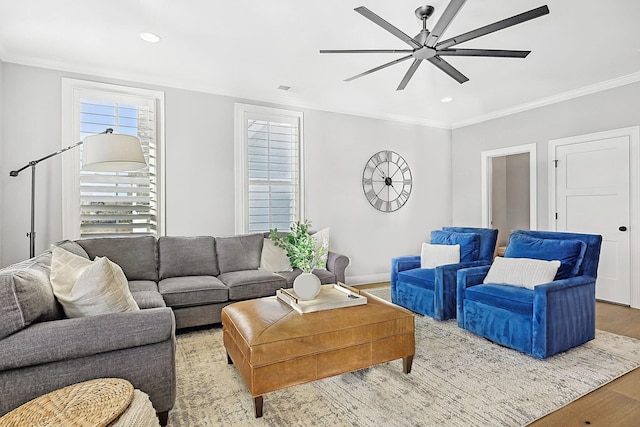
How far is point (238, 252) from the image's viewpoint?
4.11 m

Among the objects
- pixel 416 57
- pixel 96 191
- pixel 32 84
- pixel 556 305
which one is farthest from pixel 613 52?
pixel 32 84

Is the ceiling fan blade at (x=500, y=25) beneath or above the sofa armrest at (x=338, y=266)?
above

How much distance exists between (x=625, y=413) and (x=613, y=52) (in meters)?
3.28

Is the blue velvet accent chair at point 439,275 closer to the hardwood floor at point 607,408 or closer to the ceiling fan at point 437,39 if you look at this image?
the hardwood floor at point 607,408

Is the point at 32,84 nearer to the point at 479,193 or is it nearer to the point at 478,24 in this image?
the point at 478,24

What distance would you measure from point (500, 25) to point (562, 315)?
2203 millimetres

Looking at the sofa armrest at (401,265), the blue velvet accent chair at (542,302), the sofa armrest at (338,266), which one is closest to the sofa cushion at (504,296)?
the blue velvet accent chair at (542,302)

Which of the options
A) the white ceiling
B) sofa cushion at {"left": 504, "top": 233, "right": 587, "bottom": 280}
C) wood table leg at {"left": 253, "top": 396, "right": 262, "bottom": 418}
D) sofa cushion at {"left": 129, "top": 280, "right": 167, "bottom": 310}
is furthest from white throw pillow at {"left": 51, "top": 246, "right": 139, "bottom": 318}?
sofa cushion at {"left": 504, "top": 233, "right": 587, "bottom": 280}

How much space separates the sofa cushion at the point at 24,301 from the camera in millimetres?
1542

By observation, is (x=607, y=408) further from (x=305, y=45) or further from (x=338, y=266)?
(x=305, y=45)

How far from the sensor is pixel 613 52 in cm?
348

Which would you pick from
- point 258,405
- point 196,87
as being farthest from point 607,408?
point 196,87

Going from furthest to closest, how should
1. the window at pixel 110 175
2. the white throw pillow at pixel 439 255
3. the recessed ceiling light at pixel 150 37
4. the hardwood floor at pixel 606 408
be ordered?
the white throw pillow at pixel 439 255 < the window at pixel 110 175 < the recessed ceiling light at pixel 150 37 < the hardwood floor at pixel 606 408

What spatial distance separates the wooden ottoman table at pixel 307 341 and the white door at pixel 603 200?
3.53 m
